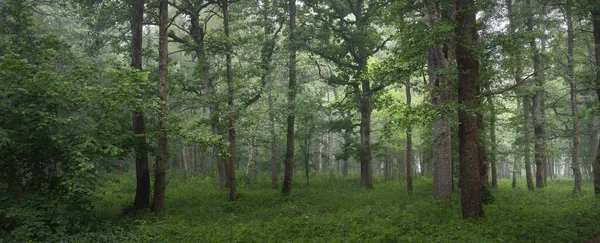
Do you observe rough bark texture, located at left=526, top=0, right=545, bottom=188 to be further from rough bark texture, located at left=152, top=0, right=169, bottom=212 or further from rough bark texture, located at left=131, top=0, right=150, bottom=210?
rough bark texture, located at left=131, top=0, right=150, bottom=210

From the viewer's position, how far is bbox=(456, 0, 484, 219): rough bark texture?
390 inches

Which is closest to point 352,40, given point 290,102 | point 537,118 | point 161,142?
point 290,102

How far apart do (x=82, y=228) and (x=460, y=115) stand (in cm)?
1009

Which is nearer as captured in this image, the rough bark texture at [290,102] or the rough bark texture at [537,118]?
the rough bark texture at [290,102]

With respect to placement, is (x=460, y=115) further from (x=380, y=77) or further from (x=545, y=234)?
(x=545, y=234)

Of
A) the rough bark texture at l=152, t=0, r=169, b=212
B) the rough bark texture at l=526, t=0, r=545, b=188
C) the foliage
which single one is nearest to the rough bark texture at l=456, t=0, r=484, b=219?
the foliage

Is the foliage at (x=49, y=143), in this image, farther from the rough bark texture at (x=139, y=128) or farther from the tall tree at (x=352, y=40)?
the tall tree at (x=352, y=40)

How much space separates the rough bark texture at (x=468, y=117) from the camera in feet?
32.5

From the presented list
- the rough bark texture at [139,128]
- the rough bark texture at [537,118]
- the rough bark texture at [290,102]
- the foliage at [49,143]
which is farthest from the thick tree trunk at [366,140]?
the foliage at [49,143]

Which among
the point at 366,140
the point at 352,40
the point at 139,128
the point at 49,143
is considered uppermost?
the point at 352,40

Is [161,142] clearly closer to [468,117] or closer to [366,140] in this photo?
[468,117]

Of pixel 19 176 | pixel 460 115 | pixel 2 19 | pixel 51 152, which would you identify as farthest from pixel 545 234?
pixel 2 19

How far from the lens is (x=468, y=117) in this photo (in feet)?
33.0

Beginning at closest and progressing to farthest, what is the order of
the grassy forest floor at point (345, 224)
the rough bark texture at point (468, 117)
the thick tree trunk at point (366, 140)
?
the grassy forest floor at point (345, 224) < the rough bark texture at point (468, 117) < the thick tree trunk at point (366, 140)
